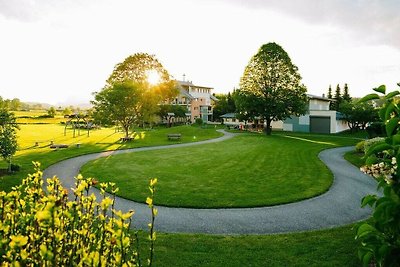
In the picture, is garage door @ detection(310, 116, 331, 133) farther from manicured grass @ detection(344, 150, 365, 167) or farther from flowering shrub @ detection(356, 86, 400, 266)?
flowering shrub @ detection(356, 86, 400, 266)

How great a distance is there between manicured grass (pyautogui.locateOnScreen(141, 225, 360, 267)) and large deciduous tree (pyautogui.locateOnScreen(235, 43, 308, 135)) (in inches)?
1794

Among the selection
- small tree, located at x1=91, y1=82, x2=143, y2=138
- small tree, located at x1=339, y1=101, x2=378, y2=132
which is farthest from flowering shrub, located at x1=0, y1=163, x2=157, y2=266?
small tree, located at x1=339, y1=101, x2=378, y2=132

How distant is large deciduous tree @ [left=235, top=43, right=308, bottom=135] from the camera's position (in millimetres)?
56094

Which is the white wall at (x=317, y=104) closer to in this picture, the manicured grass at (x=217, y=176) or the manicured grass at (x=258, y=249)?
the manicured grass at (x=217, y=176)

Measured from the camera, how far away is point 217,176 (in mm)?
22203

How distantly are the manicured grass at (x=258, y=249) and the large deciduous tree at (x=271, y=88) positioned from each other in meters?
45.6

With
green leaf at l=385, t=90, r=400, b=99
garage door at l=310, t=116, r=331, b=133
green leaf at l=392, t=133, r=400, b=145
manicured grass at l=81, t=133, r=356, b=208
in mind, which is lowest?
manicured grass at l=81, t=133, r=356, b=208

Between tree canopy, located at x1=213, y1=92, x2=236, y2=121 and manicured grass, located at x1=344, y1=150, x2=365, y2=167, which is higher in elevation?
tree canopy, located at x1=213, y1=92, x2=236, y2=121

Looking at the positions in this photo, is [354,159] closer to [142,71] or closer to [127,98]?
[127,98]

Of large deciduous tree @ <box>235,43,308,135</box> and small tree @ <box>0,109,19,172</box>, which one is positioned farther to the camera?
large deciduous tree @ <box>235,43,308,135</box>

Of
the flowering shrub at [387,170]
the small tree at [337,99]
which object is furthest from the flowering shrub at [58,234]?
the small tree at [337,99]

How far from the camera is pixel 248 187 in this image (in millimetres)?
19156

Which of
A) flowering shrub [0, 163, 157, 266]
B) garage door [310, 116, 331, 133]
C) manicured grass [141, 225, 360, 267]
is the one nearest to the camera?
flowering shrub [0, 163, 157, 266]

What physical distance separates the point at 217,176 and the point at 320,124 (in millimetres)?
52691
